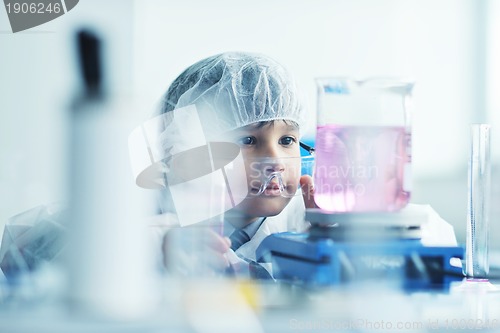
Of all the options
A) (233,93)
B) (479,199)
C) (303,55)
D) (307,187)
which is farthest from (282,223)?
(303,55)

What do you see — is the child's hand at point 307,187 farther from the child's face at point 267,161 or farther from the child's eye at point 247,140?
the child's eye at point 247,140

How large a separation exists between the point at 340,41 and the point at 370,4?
0.24 meters

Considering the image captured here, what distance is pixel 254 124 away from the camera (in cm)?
142

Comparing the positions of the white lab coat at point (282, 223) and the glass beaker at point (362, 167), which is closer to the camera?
the glass beaker at point (362, 167)

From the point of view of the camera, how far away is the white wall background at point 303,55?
69.7 inches

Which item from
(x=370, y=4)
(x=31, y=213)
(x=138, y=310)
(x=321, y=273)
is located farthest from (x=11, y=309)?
(x=370, y=4)

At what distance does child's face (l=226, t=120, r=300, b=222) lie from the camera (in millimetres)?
1343

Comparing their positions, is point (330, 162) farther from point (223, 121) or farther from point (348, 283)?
point (223, 121)

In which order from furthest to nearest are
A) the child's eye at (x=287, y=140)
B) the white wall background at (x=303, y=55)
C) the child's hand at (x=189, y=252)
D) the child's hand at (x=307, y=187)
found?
the white wall background at (x=303, y=55), the child's eye at (x=287, y=140), the child's hand at (x=307, y=187), the child's hand at (x=189, y=252)

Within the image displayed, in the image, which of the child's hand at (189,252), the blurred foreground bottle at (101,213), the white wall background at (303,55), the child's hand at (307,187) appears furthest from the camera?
the white wall background at (303,55)

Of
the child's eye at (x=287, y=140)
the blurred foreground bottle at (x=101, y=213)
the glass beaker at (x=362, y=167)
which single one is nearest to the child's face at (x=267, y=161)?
the child's eye at (x=287, y=140)

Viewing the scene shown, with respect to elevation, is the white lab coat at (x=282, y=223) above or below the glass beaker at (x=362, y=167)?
below

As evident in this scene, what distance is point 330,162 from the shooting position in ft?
2.55

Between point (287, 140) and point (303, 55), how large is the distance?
838 mm
